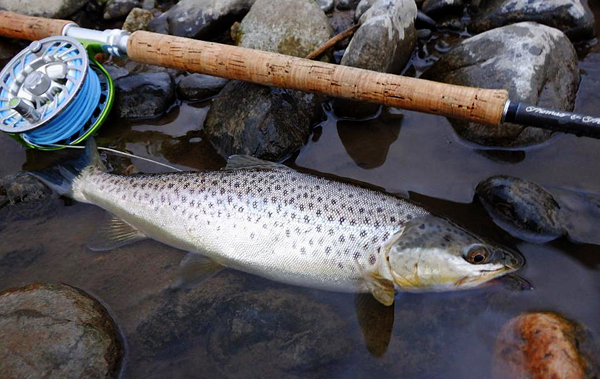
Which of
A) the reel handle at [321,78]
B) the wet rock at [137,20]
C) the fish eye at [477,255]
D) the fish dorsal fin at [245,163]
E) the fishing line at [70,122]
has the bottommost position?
the fish eye at [477,255]

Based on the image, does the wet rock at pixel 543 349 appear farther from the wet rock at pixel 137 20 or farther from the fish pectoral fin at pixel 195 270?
the wet rock at pixel 137 20

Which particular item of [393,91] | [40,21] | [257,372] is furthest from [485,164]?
[40,21]

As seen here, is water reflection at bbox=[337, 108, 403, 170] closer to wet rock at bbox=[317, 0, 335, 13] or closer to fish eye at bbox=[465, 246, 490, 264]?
fish eye at bbox=[465, 246, 490, 264]

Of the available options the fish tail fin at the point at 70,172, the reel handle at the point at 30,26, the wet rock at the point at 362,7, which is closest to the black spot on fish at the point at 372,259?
the fish tail fin at the point at 70,172

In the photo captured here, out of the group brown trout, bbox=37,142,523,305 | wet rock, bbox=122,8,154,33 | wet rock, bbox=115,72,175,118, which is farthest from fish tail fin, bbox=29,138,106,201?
wet rock, bbox=122,8,154,33

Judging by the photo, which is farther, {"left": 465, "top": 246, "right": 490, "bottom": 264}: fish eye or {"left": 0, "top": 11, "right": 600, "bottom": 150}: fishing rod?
{"left": 0, "top": 11, "right": 600, "bottom": 150}: fishing rod

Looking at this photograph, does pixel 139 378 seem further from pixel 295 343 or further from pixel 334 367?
pixel 334 367
